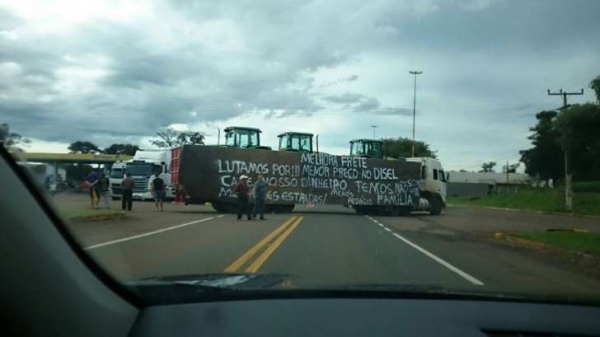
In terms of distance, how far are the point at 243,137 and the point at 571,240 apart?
18638 mm

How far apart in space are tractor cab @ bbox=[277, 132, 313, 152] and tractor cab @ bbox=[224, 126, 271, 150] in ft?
5.42

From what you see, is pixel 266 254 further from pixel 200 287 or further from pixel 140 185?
pixel 140 185

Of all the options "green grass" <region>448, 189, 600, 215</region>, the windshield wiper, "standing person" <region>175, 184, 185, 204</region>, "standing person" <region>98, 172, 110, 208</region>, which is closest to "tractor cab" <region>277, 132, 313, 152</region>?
"standing person" <region>175, 184, 185, 204</region>

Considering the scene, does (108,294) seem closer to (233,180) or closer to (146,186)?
(233,180)

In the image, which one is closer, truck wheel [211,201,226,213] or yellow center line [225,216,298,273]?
yellow center line [225,216,298,273]

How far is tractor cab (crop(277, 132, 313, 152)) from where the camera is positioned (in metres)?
34.0

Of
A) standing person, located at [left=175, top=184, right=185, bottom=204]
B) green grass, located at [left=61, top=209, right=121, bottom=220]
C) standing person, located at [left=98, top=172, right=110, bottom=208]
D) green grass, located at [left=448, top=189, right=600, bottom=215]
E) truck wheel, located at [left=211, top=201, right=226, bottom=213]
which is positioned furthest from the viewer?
green grass, located at [left=448, top=189, right=600, bottom=215]

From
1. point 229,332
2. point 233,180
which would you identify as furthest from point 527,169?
point 229,332

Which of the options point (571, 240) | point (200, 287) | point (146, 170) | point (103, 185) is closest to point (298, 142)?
point (146, 170)

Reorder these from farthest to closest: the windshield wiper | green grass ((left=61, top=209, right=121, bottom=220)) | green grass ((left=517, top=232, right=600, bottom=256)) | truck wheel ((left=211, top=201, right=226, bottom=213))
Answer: truck wheel ((left=211, top=201, right=226, bottom=213)) → green grass ((left=517, top=232, right=600, bottom=256)) → the windshield wiper → green grass ((left=61, top=209, right=121, bottom=220))

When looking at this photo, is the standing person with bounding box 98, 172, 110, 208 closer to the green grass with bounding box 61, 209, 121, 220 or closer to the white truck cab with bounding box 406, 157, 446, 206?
the green grass with bounding box 61, 209, 121, 220

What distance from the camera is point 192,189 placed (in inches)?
1249

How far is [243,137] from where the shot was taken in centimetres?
3219

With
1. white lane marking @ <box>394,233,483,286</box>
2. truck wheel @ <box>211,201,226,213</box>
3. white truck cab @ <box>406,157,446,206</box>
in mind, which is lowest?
white lane marking @ <box>394,233,483,286</box>
